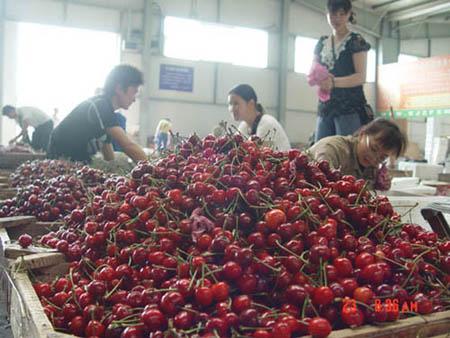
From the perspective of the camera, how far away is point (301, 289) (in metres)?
0.90

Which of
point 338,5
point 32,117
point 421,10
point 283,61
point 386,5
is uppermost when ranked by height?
point 386,5

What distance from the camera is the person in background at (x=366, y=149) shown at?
94.4 inches

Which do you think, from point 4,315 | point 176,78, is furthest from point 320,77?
point 176,78

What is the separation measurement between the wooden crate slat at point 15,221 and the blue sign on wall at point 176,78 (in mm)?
9380

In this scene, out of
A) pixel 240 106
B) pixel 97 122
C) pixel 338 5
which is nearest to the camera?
pixel 338 5

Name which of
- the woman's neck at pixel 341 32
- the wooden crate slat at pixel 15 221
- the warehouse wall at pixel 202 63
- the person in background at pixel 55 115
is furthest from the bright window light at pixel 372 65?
the wooden crate slat at pixel 15 221

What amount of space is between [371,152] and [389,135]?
16cm

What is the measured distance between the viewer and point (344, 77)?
3094 mm

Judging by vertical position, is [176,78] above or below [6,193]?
above

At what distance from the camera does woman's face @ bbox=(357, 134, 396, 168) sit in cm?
245

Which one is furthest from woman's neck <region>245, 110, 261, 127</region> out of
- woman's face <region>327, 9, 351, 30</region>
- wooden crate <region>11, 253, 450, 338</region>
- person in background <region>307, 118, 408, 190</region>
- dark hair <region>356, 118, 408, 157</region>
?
wooden crate <region>11, 253, 450, 338</region>

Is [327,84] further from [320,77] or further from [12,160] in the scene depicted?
[12,160]

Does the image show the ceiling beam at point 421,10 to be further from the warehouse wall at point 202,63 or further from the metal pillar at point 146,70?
the metal pillar at point 146,70

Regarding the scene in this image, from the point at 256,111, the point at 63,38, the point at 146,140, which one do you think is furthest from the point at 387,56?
the point at 256,111
